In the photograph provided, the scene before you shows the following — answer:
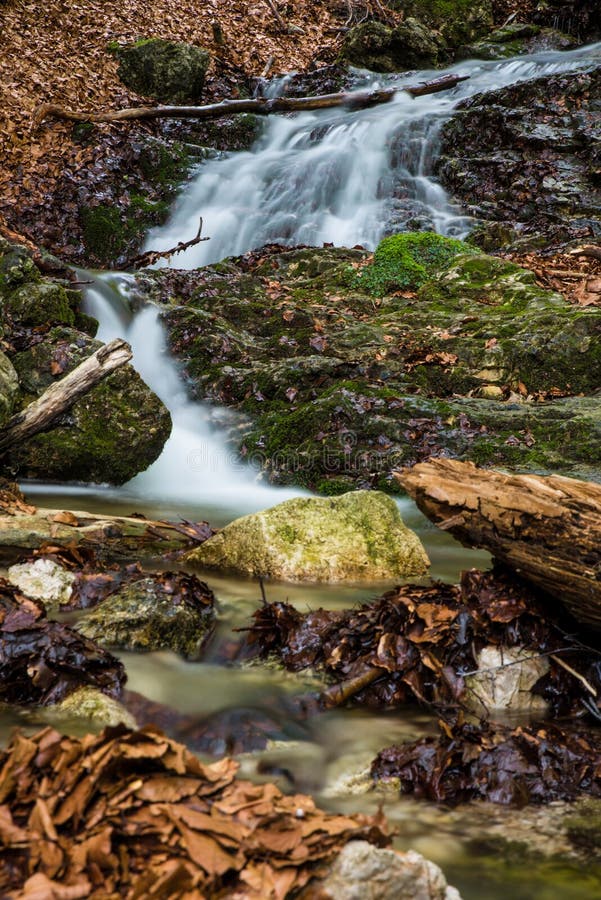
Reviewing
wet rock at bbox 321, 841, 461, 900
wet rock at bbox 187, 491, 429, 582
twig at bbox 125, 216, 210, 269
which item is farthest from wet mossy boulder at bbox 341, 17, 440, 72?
wet rock at bbox 321, 841, 461, 900

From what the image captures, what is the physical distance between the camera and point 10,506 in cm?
553

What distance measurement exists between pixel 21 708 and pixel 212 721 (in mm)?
815

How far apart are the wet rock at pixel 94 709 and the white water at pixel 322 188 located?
313 inches

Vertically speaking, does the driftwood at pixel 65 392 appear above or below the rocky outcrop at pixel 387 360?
above

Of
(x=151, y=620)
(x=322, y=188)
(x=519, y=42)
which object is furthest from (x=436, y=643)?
(x=519, y=42)

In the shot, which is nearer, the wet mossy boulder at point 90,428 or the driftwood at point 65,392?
the driftwood at point 65,392

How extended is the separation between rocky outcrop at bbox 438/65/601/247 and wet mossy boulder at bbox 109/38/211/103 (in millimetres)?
6585

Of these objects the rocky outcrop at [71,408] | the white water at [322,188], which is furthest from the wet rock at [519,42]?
the rocky outcrop at [71,408]

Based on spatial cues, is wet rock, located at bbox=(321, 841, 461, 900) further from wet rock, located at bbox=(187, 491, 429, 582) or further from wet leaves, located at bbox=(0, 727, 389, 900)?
wet rock, located at bbox=(187, 491, 429, 582)

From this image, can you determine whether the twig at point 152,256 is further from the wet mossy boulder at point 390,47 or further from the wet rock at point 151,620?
the wet rock at point 151,620

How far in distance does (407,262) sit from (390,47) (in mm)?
12790

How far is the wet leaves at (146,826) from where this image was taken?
5.30ft

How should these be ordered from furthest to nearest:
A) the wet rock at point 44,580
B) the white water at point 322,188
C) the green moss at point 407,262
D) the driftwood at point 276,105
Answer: the driftwood at point 276,105 < the white water at point 322,188 < the green moss at point 407,262 < the wet rock at point 44,580

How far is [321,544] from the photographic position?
4.88m
